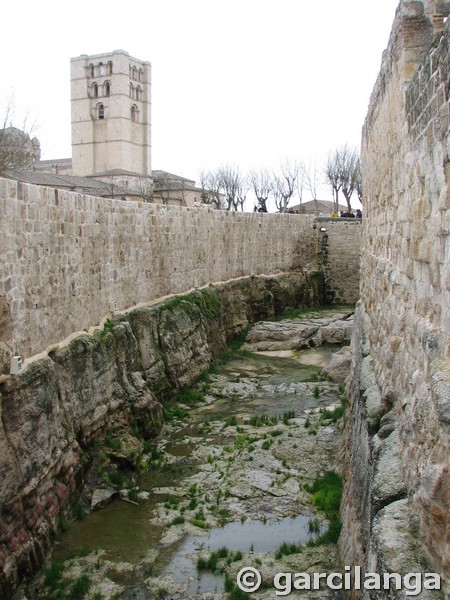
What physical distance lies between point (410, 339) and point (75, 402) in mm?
5428

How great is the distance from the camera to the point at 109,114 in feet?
209

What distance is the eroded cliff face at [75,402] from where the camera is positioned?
6.39m

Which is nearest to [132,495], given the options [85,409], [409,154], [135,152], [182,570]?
[85,409]

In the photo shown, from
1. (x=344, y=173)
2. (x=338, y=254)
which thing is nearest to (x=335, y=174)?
(x=344, y=173)

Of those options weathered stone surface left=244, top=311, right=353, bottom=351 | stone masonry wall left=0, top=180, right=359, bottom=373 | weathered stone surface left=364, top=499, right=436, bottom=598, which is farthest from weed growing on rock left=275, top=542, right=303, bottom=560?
weathered stone surface left=244, top=311, right=353, bottom=351

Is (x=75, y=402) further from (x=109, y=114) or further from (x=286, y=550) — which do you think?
(x=109, y=114)

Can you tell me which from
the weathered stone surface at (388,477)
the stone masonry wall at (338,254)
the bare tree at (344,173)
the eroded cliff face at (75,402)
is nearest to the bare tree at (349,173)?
the bare tree at (344,173)

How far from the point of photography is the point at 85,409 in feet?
28.5

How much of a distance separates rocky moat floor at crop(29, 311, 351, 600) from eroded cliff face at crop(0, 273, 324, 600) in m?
0.36

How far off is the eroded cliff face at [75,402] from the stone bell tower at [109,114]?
166 ft

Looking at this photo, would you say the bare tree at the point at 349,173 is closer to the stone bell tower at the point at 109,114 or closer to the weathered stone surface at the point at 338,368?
the stone bell tower at the point at 109,114

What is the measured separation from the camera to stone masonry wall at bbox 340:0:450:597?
10.0ft

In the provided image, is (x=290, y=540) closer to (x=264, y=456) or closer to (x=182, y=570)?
(x=182, y=570)

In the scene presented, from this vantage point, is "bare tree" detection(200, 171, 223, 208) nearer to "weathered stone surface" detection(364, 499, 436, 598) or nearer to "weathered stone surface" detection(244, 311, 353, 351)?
"weathered stone surface" detection(244, 311, 353, 351)
